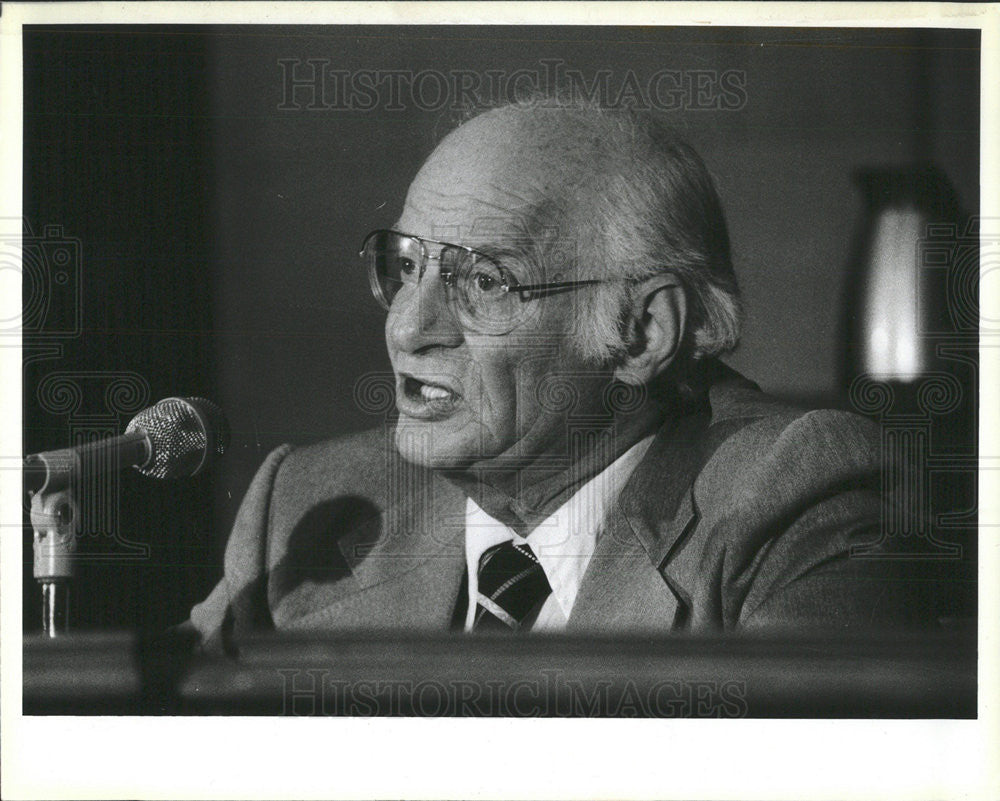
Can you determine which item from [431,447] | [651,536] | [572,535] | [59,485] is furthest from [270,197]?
[651,536]

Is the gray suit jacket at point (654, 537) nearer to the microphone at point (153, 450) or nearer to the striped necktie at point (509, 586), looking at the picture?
the striped necktie at point (509, 586)

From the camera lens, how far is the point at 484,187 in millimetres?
2713

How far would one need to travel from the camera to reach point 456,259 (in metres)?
2.71

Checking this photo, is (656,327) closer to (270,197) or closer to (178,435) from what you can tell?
(270,197)

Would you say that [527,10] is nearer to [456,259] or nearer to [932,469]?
[456,259]

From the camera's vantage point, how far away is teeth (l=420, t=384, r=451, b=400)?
276 cm

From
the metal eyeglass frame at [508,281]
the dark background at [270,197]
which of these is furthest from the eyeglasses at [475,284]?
the dark background at [270,197]

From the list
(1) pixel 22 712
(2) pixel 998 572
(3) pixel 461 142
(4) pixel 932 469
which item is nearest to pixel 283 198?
(3) pixel 461 142

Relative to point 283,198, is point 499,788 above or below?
below

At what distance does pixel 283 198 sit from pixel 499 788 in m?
1.58

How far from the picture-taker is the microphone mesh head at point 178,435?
258 centimetres

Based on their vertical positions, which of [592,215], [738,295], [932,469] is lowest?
[932,469]

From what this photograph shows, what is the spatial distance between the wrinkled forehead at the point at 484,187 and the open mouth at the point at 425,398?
1.17 ft

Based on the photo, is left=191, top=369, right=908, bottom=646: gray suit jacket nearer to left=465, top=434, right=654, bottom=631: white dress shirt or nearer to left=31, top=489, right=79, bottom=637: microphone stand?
left=465, top=434, right=654, bottom=631: white dress shirt
